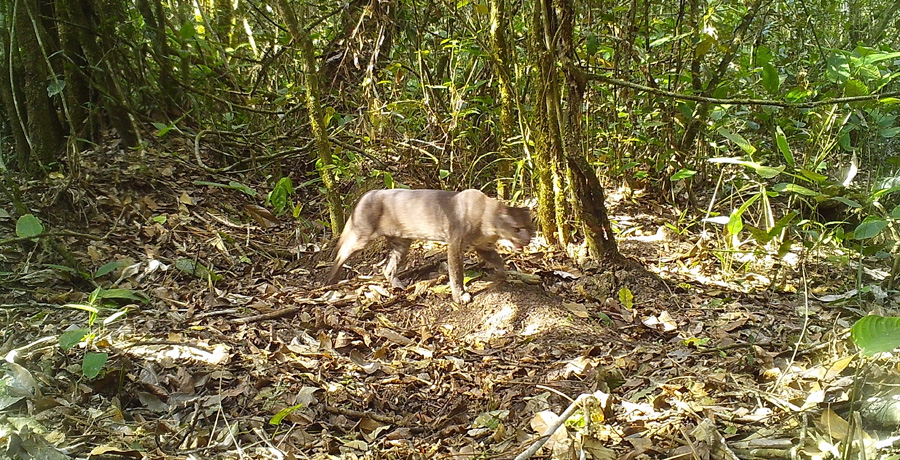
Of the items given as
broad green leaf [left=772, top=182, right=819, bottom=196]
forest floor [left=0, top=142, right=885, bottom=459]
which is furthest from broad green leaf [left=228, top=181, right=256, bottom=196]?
broad green leaf [left=772, top=182, right=819, bottom=196]

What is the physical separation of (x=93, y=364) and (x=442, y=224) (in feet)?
7.94

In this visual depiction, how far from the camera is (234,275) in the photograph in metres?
4.95

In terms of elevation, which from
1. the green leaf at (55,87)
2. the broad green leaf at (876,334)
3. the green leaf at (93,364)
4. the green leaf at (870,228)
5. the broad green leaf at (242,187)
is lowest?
the green leaf at (870,228)

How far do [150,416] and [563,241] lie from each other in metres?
3.14

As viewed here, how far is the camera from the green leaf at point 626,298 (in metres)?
4.48

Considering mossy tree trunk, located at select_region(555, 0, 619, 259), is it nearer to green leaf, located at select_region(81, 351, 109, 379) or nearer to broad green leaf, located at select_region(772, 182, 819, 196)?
broad green leaf, located at select_region(772, 182, 819, 196)

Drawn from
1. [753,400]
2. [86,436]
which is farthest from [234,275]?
[753,400]

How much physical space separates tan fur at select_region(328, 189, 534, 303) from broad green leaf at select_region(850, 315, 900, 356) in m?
2.56

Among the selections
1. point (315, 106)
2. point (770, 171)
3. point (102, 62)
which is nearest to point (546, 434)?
point (770, 171)

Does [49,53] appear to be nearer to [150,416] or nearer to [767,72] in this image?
[150,416]

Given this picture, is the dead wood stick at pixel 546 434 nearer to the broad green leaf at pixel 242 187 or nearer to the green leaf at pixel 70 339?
the green leaf at pixel 70 339

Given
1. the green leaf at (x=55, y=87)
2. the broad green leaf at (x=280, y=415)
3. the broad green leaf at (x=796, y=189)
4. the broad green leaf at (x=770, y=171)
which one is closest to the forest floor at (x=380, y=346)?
the broad green leaf at (x=280, y=415)

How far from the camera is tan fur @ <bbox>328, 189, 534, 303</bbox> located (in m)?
4.62

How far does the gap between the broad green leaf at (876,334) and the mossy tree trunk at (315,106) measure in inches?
144
